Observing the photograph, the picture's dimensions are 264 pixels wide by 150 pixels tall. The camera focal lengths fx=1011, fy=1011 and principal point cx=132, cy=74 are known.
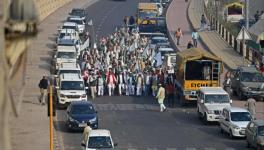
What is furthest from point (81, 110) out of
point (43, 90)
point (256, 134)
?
point (256, 134)

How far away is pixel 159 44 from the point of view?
63.8m

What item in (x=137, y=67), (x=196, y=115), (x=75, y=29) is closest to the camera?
(x=196, y=115)

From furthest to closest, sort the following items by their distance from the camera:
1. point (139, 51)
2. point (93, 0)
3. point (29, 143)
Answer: point (93, 0) → point (139, 51) → point (29, 143)

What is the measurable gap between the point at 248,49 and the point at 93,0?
157 ft

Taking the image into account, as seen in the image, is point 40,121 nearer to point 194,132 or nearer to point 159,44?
point 194,132

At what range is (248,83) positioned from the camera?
45.7m

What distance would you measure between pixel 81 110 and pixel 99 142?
8329mm

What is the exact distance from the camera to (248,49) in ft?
200

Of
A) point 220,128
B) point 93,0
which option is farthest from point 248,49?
point 93,0

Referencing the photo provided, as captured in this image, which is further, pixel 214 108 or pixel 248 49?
pixel 248 49

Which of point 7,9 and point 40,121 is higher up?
point 7,9

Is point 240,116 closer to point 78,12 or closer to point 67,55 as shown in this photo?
point 67,55

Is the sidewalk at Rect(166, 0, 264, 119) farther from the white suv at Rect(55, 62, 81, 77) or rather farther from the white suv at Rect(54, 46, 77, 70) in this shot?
the white suv at Rect(54, 46, 77, 70)

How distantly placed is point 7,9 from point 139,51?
52520mm
